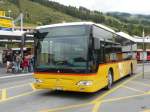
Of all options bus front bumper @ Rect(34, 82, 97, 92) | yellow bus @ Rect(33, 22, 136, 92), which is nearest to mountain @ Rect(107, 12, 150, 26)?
yellow bus @ Rect(33, 22, 136, 92)

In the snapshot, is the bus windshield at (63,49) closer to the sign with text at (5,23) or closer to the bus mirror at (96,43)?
the bus mirror at (96,43)

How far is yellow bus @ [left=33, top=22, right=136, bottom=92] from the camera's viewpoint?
1224cm

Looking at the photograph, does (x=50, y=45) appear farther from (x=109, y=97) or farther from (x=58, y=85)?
(x=109, y=97)

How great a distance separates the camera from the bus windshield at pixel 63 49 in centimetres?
1233

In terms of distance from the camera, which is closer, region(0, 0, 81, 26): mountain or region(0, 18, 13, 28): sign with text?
region(0, 18, 13, 28): sign with text

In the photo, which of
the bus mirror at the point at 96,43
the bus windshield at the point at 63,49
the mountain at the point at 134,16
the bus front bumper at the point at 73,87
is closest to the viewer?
the mountain at the point at 134,16

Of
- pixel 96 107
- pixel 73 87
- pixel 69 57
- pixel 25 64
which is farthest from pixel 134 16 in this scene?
pixel 25 64

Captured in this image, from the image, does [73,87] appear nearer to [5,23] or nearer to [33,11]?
[5,23]

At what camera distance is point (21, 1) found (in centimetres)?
17025

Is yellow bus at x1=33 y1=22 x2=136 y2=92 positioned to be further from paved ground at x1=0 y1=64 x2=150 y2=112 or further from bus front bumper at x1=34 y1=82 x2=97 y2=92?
paved ground at x1=0 y1=64 x2=150 y2=112

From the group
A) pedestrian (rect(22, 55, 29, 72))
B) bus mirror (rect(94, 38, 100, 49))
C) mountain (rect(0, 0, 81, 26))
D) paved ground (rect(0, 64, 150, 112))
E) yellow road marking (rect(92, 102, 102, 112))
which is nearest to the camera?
yellow road marking (rect(92, 102, 102, 112))

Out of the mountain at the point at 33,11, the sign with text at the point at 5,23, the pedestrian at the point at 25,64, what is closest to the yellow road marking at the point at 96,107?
the pedestrian at the point at 25,64

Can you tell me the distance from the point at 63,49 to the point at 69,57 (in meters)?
0.40

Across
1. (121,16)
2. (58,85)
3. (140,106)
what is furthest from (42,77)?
(121,16)
